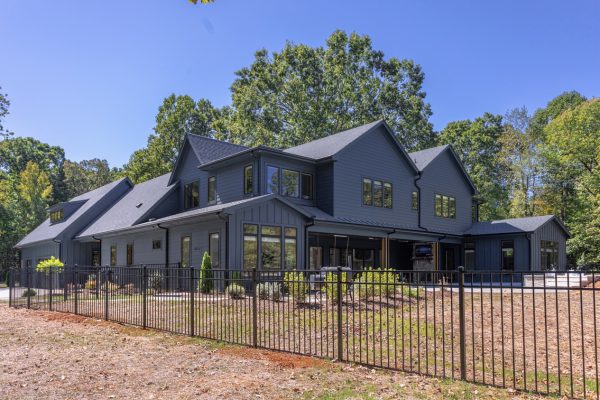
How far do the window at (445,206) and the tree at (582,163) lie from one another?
10248mm

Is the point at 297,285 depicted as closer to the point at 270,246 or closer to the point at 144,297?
the point at 144,297

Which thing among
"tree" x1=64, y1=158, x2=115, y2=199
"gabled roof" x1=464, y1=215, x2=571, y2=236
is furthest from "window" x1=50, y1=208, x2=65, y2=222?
"tree" x1=64, y1=158, x2=115, y2=199

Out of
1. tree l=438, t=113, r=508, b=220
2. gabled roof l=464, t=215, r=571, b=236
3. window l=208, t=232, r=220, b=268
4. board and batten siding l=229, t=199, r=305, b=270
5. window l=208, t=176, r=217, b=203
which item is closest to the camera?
board and batten siding l=229, t=199, r=305, b=270

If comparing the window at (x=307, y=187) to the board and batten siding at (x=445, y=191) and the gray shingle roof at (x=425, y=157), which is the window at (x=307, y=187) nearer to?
the board and batten siding at (x=445, y=191)

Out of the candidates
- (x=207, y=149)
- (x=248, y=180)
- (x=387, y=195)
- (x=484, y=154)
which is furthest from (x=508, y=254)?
(x=484, y=154)

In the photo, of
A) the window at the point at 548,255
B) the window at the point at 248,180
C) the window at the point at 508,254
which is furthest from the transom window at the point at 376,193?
the window at the point at 548,255

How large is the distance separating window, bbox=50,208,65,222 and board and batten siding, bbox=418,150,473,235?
25477 millimetres

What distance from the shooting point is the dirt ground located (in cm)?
626

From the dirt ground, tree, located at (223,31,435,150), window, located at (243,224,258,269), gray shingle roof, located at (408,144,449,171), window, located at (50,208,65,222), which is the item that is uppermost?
tree, located at (223,31,435,150)

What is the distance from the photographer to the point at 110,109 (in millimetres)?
26859

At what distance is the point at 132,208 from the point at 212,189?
7.39 m

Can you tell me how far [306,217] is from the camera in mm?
21531

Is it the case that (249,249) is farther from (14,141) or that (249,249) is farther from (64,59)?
(14,141)

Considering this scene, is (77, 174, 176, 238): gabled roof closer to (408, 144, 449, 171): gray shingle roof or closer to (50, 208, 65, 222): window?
(50, 208, 65, 222): window
